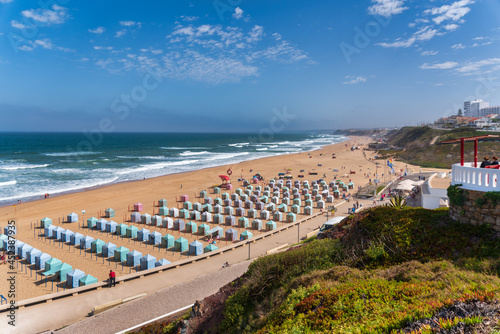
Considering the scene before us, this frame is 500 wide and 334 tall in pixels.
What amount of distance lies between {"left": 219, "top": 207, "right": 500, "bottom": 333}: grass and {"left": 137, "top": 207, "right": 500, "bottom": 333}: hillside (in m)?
0.02

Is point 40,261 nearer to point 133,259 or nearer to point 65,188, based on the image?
point 133,259

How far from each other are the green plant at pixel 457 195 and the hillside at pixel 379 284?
594mm

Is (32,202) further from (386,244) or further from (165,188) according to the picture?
(386,244)

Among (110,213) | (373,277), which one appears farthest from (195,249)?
(373,277)

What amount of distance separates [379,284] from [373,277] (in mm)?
552

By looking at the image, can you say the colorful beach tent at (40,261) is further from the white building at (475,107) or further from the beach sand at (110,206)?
the white building at (475,107)

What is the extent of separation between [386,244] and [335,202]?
80.6 feet

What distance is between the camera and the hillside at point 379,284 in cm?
445

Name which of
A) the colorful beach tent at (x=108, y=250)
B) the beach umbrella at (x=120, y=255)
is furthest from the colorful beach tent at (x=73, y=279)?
the colorful beach tent at (x=108, y=250)

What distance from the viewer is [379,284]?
6047mm

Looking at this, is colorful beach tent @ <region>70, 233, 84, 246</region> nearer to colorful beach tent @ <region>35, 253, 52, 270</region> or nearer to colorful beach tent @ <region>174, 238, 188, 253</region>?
colorful beach tent @ <region>35, 253, 52, 270</region>

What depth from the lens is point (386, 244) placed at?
7.95 m

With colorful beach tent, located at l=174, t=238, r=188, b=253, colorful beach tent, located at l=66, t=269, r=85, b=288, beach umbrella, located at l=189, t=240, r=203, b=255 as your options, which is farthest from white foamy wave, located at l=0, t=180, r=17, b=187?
beach umbrella, located at l=189, t=240, r=203, b=255

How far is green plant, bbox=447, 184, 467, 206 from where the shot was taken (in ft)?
23.9
